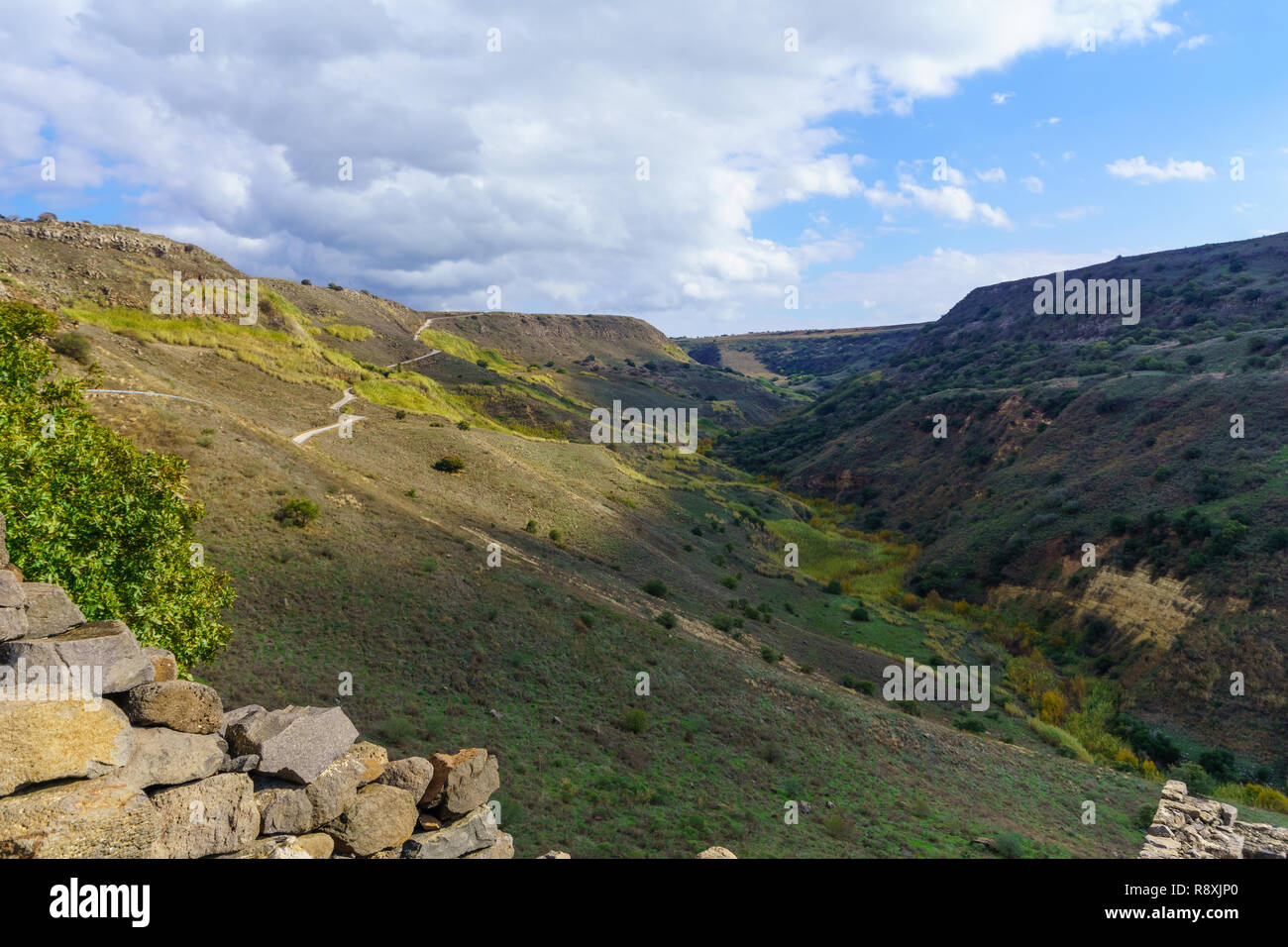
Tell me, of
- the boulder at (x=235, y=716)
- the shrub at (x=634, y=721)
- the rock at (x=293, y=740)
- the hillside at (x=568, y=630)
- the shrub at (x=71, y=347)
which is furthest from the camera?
the shrub at (x=71, y=347)

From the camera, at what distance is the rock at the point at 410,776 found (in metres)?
8.36

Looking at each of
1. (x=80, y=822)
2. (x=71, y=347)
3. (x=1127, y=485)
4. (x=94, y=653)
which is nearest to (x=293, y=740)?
(x=80, y=822)

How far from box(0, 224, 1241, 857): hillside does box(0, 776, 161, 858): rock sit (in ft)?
26.0

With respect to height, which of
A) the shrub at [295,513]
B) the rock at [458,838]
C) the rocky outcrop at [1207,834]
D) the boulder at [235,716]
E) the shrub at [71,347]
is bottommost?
the rocky outcrop at [1207,834]

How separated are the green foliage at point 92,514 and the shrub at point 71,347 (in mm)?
20561

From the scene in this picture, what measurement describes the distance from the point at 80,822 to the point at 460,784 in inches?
161

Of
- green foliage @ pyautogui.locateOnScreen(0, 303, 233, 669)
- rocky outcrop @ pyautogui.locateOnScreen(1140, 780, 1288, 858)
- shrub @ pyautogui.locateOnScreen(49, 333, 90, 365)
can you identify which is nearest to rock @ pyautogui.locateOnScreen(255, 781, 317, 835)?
green foliage @ pyautogui.locateOnScreen(0, 303, 233, 669)

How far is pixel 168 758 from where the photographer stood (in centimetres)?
666

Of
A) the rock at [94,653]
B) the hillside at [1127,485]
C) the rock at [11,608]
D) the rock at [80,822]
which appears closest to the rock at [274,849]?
the rock at [80,822]

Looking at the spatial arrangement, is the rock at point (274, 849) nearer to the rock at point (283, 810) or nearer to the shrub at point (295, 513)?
the rock at point (283, 810)

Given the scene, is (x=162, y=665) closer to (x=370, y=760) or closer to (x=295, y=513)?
(x=370, y=760)
